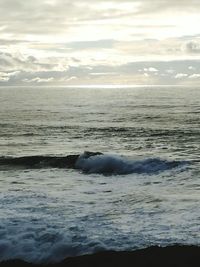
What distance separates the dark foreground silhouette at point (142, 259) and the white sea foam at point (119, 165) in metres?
13.1

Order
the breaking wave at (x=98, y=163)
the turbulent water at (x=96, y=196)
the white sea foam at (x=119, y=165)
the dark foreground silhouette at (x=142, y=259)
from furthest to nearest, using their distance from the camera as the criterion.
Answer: the breaking wave at (x=98, y=163) < the white sea foam at (x=119, y=165) < the turbulent water at (x=96, y=196) < the dark foreground silhouette at (x=142, y=259)

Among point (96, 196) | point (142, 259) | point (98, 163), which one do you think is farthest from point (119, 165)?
point (142, 259)

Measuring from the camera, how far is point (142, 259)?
1231 cm

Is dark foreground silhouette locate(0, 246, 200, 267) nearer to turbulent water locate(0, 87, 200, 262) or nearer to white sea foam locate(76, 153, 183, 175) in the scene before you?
turbulent water locate(0, 87, 200, 262)

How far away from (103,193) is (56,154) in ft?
43.5

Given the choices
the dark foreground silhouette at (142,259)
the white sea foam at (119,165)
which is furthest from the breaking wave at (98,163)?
the dark foreground silhouette at (142,259)

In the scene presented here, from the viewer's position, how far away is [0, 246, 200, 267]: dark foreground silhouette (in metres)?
12.1

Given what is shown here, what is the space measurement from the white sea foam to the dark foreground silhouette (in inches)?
515

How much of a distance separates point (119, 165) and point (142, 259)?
15.5 m

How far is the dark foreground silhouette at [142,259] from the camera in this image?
39.6ft

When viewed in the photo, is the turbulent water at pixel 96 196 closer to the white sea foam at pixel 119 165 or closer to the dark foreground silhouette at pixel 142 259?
the white sea foam at pixel 119 165

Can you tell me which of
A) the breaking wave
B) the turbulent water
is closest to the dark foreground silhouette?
the turbulent water

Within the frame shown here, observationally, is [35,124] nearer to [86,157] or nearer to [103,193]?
[86,157]

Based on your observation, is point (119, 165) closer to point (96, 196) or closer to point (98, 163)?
point (98, 163)
